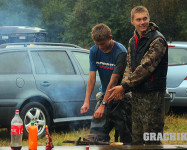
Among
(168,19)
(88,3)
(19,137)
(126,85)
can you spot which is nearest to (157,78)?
(126,85)

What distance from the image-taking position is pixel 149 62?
4.12m

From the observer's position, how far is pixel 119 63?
4.70 m

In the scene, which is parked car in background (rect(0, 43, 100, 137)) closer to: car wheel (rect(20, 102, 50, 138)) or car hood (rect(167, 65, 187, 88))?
car wheel (rect(20, 102, 50, 138))

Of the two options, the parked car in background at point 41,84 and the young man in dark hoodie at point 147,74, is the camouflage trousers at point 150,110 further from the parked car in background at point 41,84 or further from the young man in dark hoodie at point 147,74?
the parked car in background at point 41,84

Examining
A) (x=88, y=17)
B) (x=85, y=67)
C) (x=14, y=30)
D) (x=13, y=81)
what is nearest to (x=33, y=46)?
(x=13, y=81)

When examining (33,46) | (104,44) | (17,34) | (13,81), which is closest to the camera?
(104,44)

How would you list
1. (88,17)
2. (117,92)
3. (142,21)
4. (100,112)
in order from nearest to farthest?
(142,21) → (117,92) → (100,112) → (88,17)

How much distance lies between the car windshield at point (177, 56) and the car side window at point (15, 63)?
3.43 m

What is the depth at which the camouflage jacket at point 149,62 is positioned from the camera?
412cm

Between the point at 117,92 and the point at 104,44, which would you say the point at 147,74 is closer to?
the point at 117,92

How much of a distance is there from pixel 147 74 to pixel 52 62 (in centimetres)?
328

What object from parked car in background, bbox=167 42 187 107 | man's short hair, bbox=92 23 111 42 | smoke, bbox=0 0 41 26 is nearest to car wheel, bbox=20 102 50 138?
man's short hair, bbox=92 23 111 42

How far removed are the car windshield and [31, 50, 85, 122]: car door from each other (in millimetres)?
2583

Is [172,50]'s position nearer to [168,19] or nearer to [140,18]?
[140,18]
